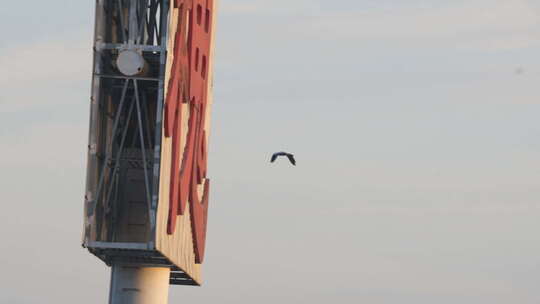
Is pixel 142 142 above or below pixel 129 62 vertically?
below

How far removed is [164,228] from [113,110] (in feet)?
19.1

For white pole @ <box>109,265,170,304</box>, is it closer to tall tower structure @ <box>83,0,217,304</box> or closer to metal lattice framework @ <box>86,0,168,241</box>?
tall tower structure @ <box>83,0,217,304</box>

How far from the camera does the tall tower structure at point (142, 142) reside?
250ft

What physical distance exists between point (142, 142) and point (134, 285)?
8.88 meters

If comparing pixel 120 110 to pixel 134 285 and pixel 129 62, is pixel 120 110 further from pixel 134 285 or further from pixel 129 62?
pixel 134 285

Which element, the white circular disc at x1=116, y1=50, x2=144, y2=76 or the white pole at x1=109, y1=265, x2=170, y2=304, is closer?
the white circular disc at x1=116, y1=50, x2=144, y2=76

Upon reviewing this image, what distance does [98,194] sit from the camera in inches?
3007

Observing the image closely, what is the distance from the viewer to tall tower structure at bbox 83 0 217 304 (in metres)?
76.2

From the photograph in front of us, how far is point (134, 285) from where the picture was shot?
269ft

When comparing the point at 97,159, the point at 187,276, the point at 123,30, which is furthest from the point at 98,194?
the point at 187,276

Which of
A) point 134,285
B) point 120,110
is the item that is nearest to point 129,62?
point 120,110

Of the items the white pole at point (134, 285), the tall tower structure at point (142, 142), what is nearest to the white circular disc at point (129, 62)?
the tall tower structure at point (142, 142)

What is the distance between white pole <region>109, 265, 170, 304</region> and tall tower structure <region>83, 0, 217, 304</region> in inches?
1.9

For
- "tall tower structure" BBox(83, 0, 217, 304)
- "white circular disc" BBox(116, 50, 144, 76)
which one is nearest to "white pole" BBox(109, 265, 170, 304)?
"tall tower structure" BBox(83, 0, 217, 304)
